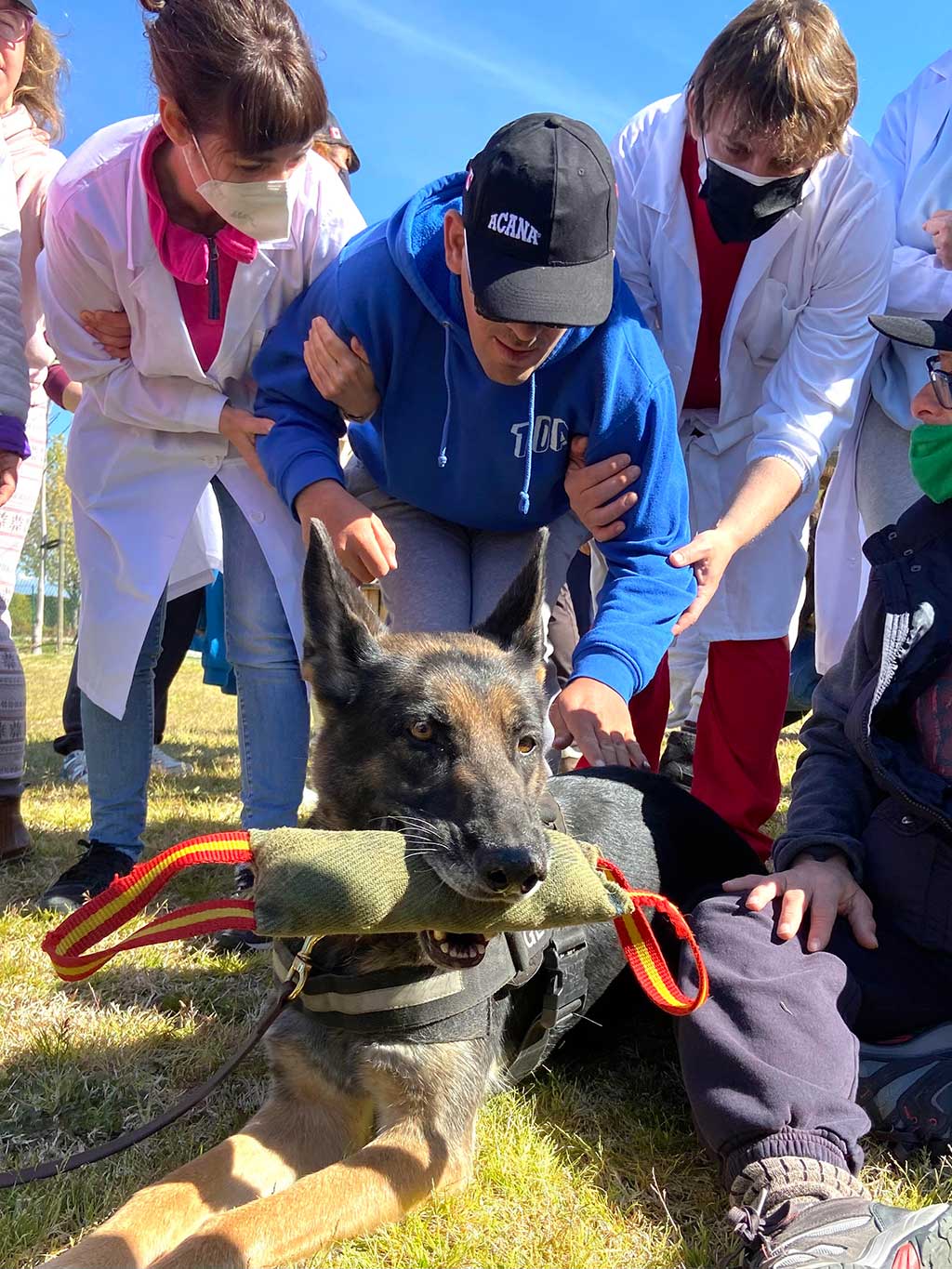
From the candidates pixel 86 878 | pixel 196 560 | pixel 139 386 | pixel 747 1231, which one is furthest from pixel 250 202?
pixel 747 1231

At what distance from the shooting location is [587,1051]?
343 cm

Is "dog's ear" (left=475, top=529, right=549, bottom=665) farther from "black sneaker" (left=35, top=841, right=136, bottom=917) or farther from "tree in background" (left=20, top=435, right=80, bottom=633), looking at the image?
"tree in background" (left=20, top=435, right=80, bottom=633)

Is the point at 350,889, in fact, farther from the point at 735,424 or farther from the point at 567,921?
the point at 735,424

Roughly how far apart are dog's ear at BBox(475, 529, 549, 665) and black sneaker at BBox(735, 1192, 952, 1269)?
5.60 ft

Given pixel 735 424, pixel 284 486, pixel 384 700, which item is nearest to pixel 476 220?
pixel 284 486

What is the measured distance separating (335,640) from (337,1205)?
4.83 feet

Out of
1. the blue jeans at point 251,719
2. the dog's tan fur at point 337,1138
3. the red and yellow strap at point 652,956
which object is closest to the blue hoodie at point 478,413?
the blue jeans at point 251,719

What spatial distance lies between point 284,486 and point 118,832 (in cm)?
171

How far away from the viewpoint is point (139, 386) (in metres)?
4.22

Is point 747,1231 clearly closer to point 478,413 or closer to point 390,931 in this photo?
point 390,931

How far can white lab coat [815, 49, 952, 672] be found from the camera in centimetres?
478

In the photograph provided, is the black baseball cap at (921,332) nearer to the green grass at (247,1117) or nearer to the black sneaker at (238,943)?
the green grass at (247,1117)

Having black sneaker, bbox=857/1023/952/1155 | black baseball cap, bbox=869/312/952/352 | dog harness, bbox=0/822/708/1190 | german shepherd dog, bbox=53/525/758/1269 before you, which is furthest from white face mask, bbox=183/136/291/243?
black sneaker, bbox=857/1023/952/1155

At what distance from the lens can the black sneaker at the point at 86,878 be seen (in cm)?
430
